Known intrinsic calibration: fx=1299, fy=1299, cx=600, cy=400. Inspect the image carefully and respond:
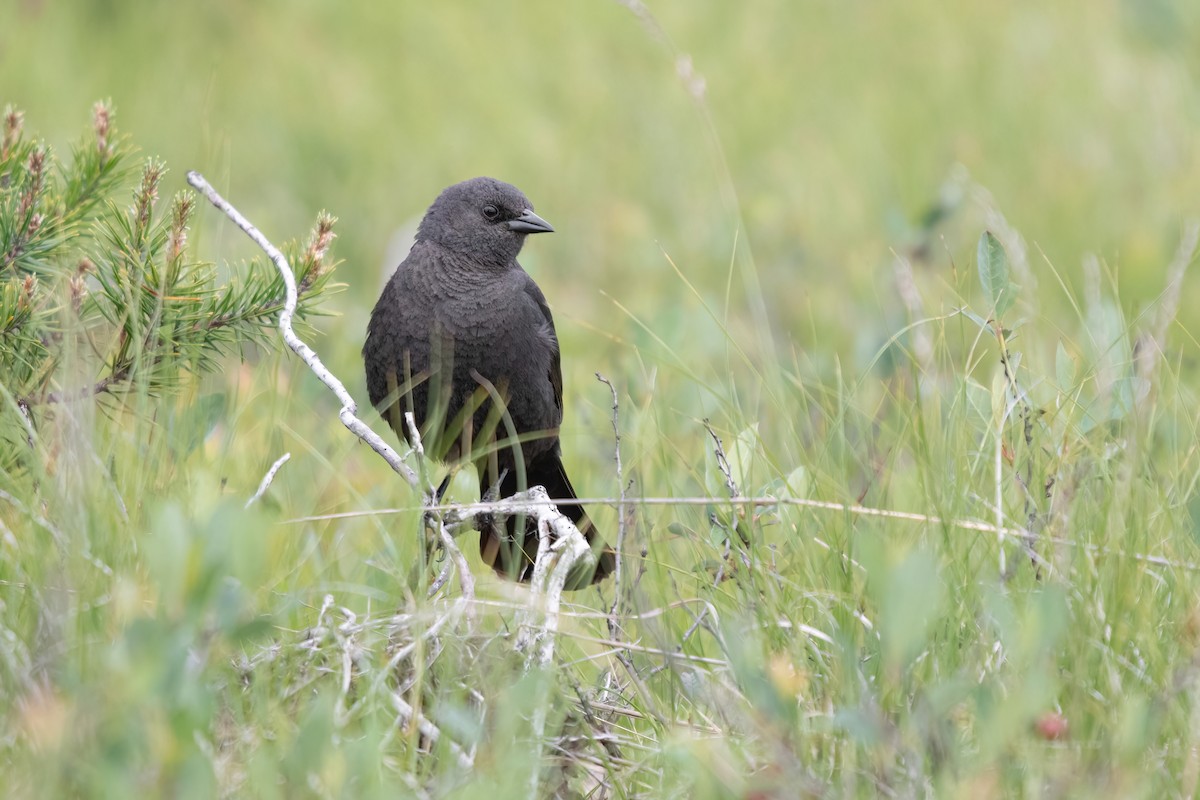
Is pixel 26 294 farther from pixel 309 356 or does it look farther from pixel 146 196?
pixel 309 356

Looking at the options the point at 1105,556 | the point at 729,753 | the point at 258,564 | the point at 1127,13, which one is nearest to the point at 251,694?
Result: the point at 258,564

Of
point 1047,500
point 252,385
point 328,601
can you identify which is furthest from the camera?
point 252,385

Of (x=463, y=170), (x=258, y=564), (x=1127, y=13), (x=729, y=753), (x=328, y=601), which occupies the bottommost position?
(x=729, y=753)

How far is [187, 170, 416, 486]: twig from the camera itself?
2.53 m

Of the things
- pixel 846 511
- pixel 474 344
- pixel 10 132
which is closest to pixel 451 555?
pixel 846 511

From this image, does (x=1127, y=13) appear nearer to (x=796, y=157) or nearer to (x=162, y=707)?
(x=796, y=157)

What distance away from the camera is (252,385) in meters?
3.69

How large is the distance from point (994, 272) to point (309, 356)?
1417 mm

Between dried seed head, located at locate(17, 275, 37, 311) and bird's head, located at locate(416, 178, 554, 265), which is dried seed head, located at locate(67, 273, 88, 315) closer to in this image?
dried seed head, located at locate(17, 275, 37, 311)

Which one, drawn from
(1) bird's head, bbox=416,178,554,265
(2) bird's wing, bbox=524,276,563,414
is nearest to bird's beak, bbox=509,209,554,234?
(1) bird's head, bbox=416,178,554,265

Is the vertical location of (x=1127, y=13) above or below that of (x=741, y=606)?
above

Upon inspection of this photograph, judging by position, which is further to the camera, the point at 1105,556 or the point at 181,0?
the point at 181,0

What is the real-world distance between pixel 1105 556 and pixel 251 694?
1.44 m

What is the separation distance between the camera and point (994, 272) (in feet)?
8.86
